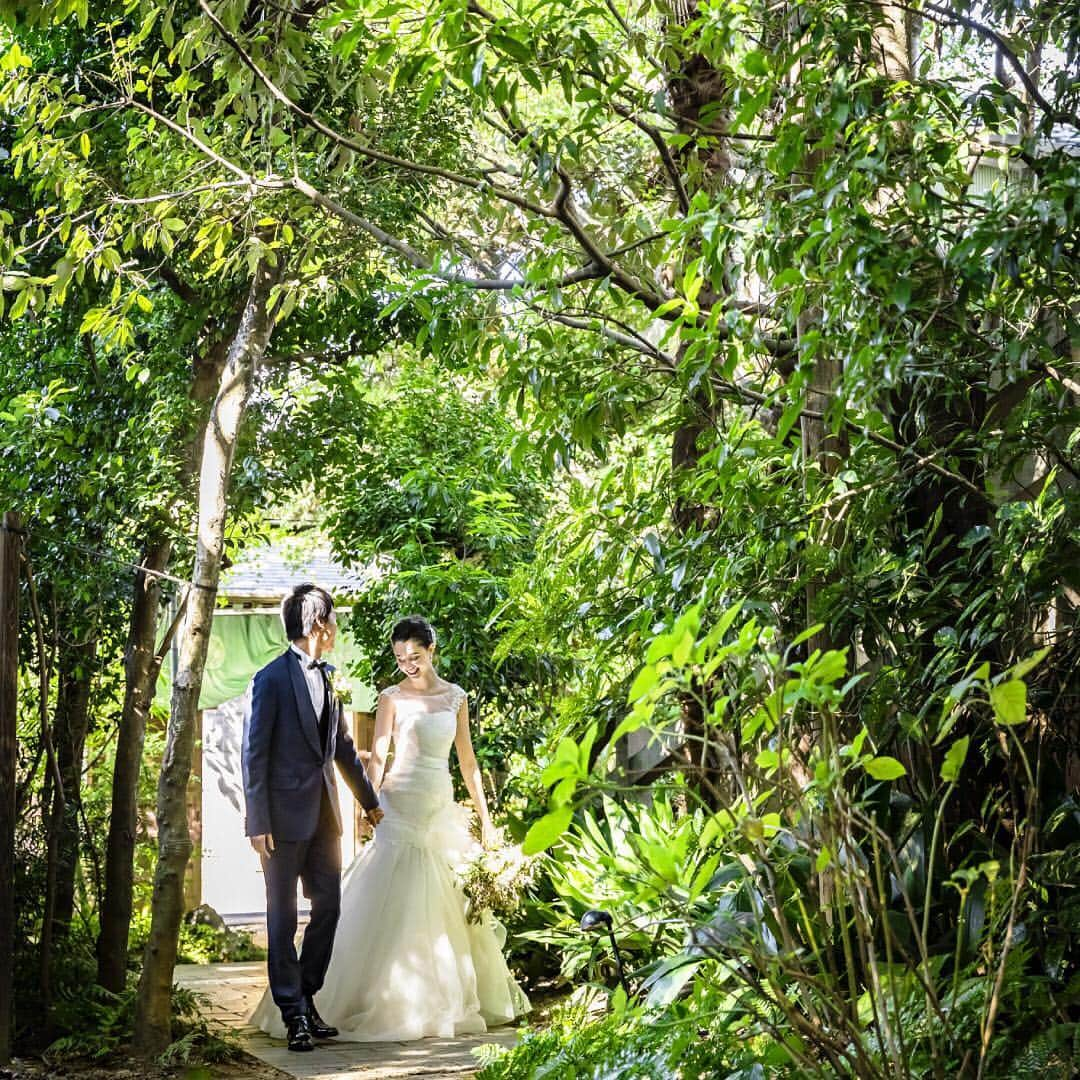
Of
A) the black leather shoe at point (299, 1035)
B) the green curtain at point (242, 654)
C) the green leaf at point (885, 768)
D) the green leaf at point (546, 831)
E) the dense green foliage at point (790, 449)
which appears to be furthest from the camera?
the green curtain at point (242, 654)

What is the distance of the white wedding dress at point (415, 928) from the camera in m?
6.59

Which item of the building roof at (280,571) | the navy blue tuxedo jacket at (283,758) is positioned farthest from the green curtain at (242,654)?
the navy blue tuxedo jacket at (283,758)

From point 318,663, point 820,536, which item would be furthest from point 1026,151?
point 318,663

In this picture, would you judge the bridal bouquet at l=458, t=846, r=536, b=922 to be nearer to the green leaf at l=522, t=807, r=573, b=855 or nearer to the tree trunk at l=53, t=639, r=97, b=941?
the tree trunk at l=53, t=639, r=97, b=941

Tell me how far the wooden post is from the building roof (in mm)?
9072

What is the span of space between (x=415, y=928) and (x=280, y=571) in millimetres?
11275

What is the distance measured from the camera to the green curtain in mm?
14508

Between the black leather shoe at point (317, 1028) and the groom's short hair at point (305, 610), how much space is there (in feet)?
5.60

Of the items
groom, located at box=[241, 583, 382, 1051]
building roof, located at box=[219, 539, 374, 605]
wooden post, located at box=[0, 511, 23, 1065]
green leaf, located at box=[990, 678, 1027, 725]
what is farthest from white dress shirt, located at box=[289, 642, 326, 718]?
building roof, located at box=[219, 539, 374, 605]

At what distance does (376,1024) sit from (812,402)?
3.83m

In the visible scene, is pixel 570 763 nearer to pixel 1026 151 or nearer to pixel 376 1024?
pixel 1026 151

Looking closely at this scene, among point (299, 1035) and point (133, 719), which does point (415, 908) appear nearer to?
point (299, 1035)

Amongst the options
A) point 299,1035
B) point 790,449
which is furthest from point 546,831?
point 299,1035

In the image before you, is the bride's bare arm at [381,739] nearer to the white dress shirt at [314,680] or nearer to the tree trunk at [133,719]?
the white dress shirt at [314,680]
